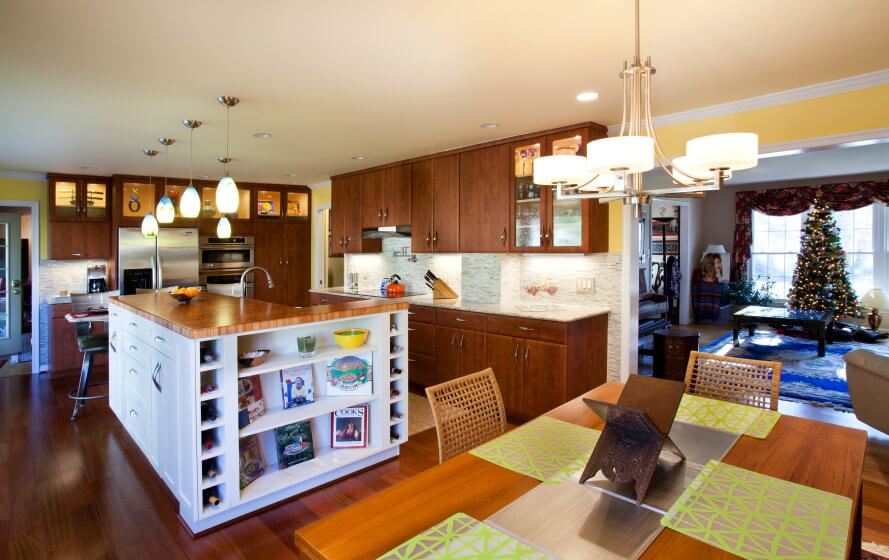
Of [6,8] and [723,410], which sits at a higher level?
[6,8]

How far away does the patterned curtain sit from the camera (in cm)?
738

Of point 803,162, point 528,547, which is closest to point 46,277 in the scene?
point 528,547

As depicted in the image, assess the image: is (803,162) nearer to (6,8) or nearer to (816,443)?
(816,443)

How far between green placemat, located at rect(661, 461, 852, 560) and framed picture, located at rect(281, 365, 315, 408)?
2.12m

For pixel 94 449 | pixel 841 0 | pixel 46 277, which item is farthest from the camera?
pixel 46 277

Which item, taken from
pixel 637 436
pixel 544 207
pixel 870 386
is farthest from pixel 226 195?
pixel 870 386

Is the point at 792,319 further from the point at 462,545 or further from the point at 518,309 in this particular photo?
the point at 462,545

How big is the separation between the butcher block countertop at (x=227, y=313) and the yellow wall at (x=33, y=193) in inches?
131

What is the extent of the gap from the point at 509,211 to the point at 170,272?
457 cm

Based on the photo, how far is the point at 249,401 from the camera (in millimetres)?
2650

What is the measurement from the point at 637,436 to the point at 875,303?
331 inches

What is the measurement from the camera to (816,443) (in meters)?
1.70

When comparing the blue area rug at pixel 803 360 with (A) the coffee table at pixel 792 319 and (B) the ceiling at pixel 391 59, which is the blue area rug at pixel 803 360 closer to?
(A) the coffee table at pixel 792 319

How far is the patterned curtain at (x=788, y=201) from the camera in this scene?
291 inches
